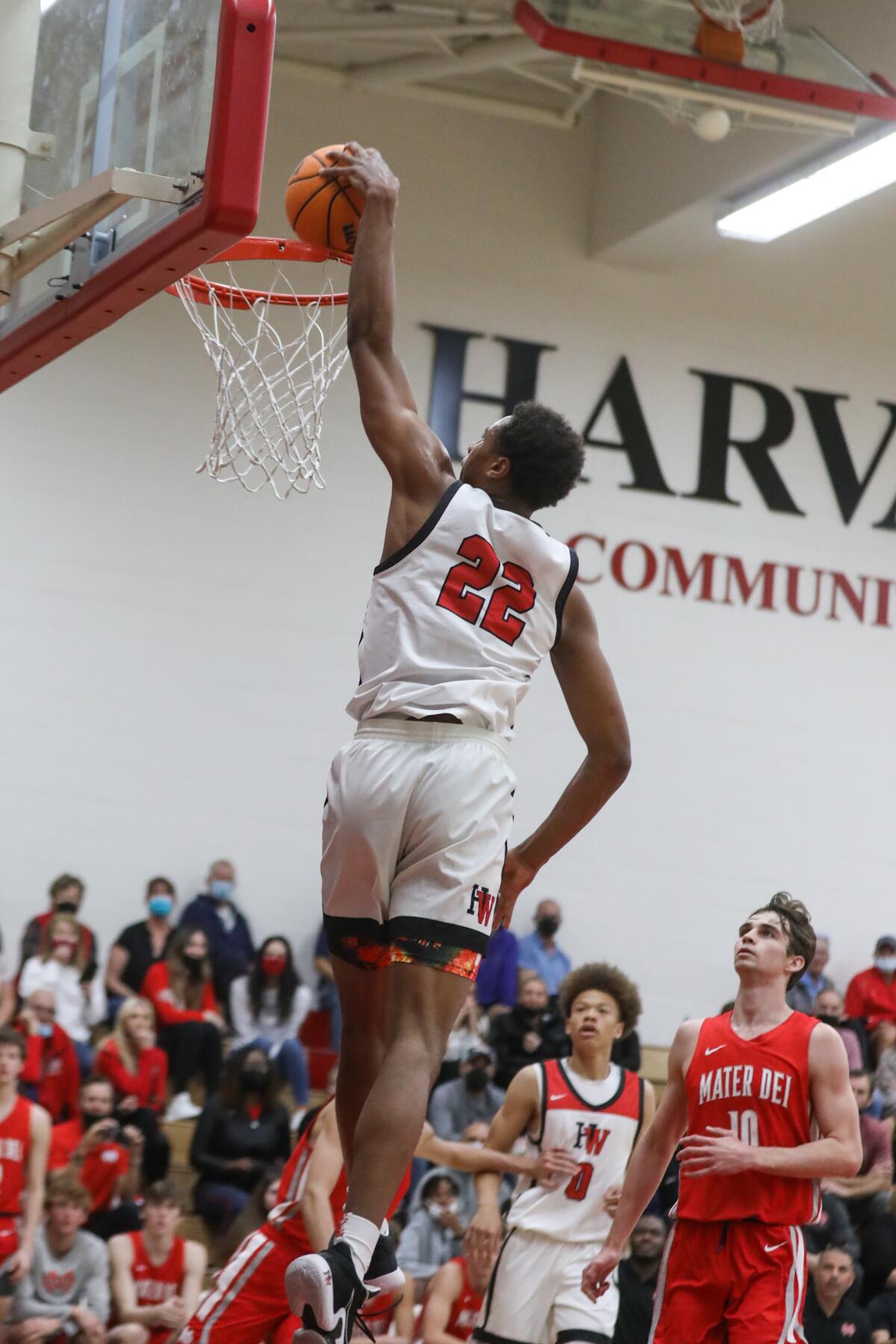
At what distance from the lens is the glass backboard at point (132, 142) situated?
4273 mm

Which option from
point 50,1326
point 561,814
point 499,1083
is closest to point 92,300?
point 561,814

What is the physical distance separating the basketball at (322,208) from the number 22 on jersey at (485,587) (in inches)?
45.4

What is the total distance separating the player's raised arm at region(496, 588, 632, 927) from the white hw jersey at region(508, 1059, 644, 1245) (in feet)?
8.27

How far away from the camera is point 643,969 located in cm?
1506

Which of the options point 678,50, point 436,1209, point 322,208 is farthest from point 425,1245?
point 678,50

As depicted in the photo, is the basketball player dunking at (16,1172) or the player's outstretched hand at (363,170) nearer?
the player's outstretched hand at (363,170)

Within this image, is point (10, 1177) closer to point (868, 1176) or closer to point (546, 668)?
point (868, 1176)

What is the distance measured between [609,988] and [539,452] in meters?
3.30

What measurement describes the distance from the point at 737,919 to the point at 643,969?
3.11ft

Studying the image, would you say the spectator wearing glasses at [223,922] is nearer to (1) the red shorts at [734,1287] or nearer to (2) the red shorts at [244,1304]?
(2) the red shorts at [244,1304]

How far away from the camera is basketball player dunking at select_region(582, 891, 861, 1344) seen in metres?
5.31

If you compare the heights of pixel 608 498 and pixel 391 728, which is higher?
pixel 608 498

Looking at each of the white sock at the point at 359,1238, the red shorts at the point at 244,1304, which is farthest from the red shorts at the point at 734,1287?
the white sock at the point at 359,1238

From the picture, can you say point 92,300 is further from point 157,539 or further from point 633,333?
point 633,333
